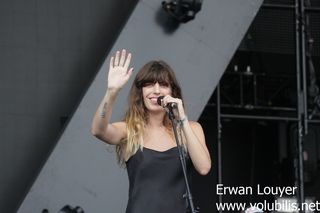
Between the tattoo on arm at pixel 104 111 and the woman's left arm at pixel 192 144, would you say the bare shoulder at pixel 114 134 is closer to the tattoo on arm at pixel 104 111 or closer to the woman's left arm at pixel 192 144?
the tattoo on arm at pixel 104 111

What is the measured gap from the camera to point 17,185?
6.16 metres

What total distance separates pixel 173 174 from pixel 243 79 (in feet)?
16.1

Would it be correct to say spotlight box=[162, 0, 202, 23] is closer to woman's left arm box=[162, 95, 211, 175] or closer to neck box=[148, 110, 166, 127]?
neck box=[148, 110, 166, 127]

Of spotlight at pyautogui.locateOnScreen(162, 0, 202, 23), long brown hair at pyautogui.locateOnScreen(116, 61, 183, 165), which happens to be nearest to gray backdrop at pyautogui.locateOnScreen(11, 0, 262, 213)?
spotlight at pyautogui.locateOnScreen(162, 0, 202, 23)

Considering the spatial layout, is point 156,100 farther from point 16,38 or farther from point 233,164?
point 233,164

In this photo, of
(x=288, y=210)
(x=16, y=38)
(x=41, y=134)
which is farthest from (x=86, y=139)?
(x=288, y=210)

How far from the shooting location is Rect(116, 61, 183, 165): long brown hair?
339 centimetres

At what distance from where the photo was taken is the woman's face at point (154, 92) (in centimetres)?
343

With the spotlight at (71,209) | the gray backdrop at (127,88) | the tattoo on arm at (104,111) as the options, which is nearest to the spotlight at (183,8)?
the gray backdrop at (127,88)

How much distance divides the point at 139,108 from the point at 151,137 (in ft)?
0.51

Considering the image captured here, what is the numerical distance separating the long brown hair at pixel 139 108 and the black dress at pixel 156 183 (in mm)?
60

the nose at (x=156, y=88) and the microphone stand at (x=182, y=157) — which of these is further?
the nose at (x=156, y=88)

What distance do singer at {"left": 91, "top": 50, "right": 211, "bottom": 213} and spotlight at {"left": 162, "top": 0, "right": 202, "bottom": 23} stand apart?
2.34 metres

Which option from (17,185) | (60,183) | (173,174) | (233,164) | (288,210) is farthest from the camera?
(233,164)
